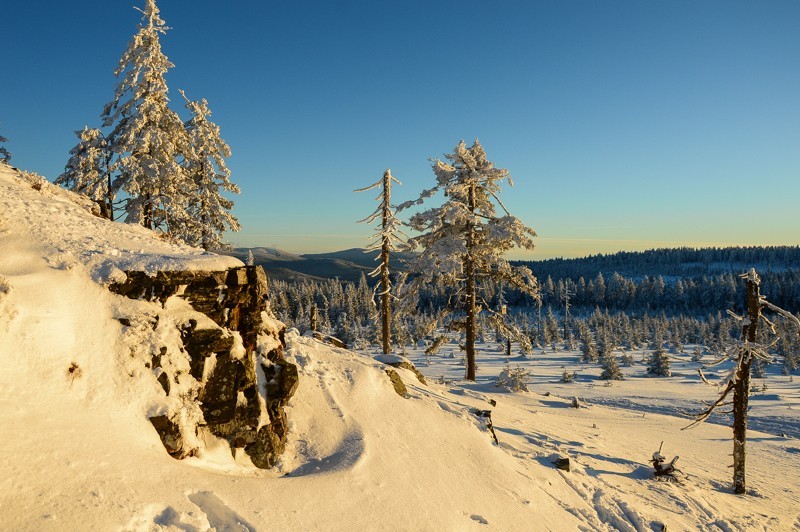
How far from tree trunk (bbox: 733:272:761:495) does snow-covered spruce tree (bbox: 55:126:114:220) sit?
21.8 metres

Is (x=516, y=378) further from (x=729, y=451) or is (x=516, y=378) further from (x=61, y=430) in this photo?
(x=61, y=430)

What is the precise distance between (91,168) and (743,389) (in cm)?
2411

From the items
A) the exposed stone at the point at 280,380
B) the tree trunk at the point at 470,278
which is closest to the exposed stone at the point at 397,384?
the exposed stone at the point at 280,380

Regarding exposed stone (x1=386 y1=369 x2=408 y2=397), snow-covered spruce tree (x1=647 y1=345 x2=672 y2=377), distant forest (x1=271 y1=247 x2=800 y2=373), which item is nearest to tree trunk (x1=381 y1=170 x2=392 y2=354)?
exposed stone (x1=386 y1=369 x2=408 y2=397)

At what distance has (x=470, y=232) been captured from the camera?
1788 centimetres

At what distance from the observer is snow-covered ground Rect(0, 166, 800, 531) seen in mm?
5062

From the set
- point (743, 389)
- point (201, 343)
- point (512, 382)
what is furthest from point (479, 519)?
point (512, 382)

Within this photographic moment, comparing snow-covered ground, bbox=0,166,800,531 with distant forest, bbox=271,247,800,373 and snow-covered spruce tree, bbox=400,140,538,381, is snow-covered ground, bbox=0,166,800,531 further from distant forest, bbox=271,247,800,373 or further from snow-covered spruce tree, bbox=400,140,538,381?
distant forest, bbox=271,247,800,373

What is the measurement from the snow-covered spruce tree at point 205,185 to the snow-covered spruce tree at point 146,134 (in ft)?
6.75

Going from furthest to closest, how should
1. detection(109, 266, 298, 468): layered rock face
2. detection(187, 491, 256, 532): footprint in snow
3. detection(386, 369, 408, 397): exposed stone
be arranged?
detection(386, 369, 408, 397): exposed stone < detection(109, 266, 298, 468): layered rock face < detection(187, 491, 256, 532): footprint in snow

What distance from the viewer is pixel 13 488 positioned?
449 centimetres

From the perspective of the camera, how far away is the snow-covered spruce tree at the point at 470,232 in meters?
17.0

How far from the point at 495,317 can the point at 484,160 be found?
6.83 meters

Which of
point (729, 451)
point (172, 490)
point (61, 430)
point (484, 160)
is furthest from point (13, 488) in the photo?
point (729, 451)
